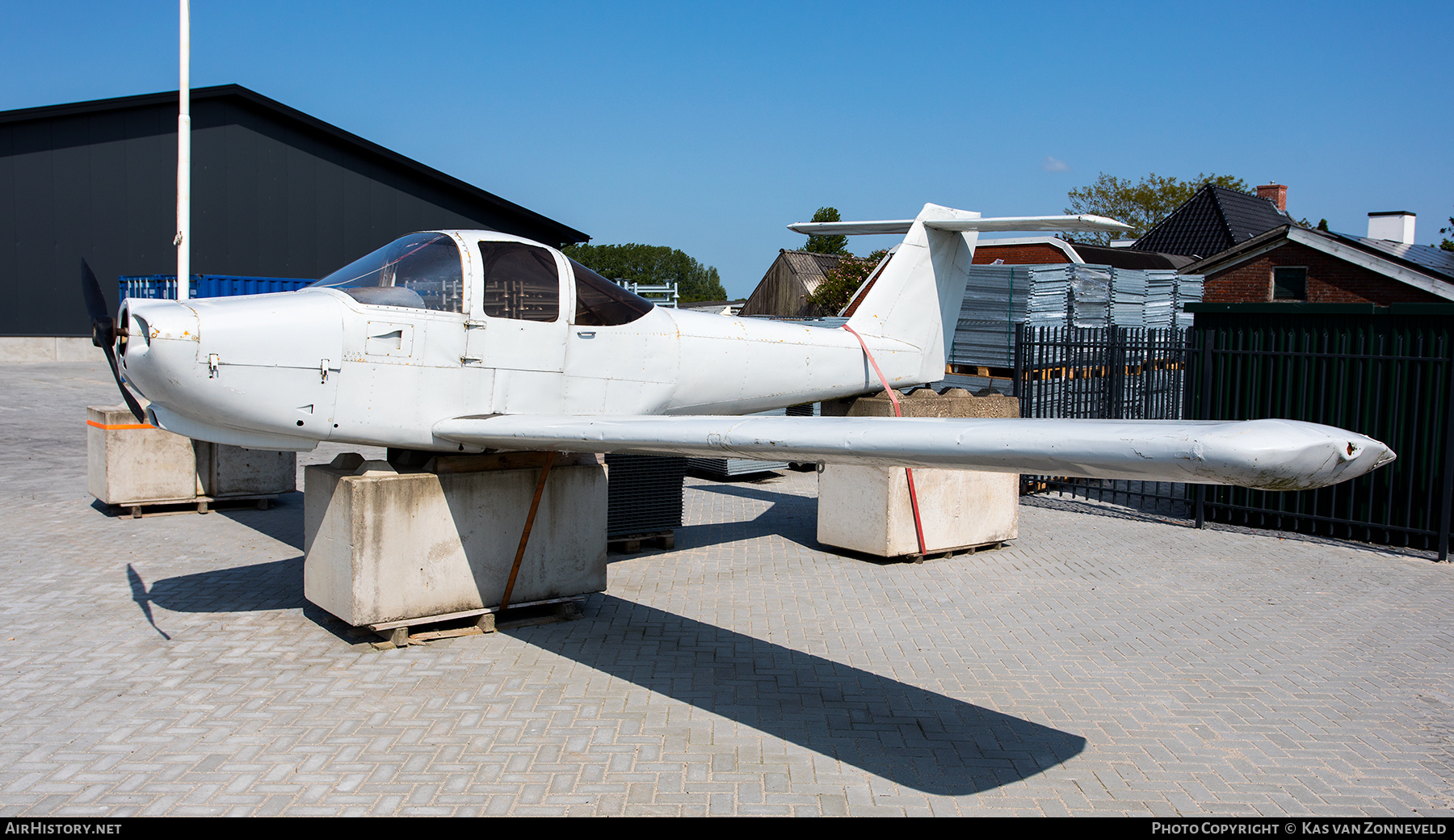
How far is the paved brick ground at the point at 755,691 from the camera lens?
156 inches

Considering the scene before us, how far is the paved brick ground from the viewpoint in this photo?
13.0 ft

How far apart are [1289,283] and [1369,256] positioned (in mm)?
7453

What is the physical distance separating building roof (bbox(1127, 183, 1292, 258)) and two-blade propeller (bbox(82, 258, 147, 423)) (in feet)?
119

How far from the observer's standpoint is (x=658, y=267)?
484 ft

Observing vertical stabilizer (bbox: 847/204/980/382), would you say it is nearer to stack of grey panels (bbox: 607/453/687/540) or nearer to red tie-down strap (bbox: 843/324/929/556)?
red tie-down strap (bbox: 843/324/929/556)

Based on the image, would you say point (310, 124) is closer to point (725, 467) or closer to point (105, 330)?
point (725, 467)

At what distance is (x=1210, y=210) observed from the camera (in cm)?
3722

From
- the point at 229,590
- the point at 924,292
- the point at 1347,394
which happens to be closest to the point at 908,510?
the point at 924,292

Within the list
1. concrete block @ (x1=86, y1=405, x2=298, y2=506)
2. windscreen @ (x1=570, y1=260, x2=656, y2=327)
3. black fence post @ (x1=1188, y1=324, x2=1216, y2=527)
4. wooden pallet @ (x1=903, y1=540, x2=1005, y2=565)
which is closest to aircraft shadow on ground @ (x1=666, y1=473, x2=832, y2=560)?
wooden pallet @ (x1=903, y1=540, x2=1005, y2=565)

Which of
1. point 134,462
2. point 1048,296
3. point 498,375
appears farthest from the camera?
point 1048,296

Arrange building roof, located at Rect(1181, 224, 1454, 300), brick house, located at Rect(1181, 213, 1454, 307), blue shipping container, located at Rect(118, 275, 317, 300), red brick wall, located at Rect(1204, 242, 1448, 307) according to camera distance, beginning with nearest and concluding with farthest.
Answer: building roof, located at Rect(1181, 224, 1454, 300) → blue shipping container, located at Rect(118, 275, 317, 300) → brick house, located at Rect(1181, 213, 1454, 307) → red brick wall, located at Rect(1204, 242, 1448, 307)

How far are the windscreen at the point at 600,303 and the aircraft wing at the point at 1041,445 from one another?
56.7 inches

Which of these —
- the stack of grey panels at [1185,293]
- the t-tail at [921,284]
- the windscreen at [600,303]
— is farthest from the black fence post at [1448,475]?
the stack of grey panels at [1185,293]

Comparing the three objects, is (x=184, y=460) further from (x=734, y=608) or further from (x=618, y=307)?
(x=734, y=608)
